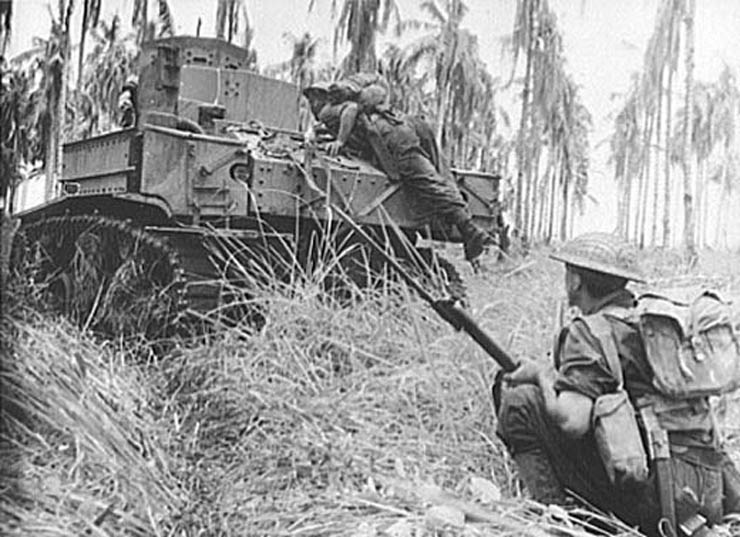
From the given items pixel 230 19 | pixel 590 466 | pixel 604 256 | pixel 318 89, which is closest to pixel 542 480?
pixel 590 466

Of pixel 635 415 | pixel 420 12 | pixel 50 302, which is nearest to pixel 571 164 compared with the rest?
pixel 420 12

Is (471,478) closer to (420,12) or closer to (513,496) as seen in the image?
(513,496)

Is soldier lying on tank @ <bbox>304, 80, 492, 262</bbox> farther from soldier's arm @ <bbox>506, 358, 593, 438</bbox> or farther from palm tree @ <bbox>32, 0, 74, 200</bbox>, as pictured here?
palm tree @ <bbox>32, 0, 74, 200</bbox>

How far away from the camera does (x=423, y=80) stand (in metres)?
3.62

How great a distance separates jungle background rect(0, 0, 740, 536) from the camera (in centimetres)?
215

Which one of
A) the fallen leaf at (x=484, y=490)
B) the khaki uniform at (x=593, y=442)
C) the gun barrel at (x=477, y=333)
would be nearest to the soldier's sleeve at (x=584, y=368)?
the khaki uniform at (x=593, y=442)

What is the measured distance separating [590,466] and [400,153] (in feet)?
4.50

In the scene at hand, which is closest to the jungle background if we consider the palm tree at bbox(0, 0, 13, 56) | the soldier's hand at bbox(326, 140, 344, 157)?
the palm tree at bbox(0, 0, 13, 56)

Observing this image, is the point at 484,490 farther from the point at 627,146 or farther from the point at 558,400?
the point at 627,146

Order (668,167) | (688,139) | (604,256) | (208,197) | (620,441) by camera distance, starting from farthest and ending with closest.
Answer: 1. (668,167)
2. (688,139)
3. (208,197)
4. (604,256)
5. (620,441)

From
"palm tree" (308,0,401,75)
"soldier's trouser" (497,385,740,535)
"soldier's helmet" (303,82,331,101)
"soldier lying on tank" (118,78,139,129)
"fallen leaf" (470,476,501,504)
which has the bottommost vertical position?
"fallen leaf" (470,476,501,504)

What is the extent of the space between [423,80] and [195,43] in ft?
3.01

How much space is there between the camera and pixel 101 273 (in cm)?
337

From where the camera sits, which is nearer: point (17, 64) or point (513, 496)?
point (17, 64)
